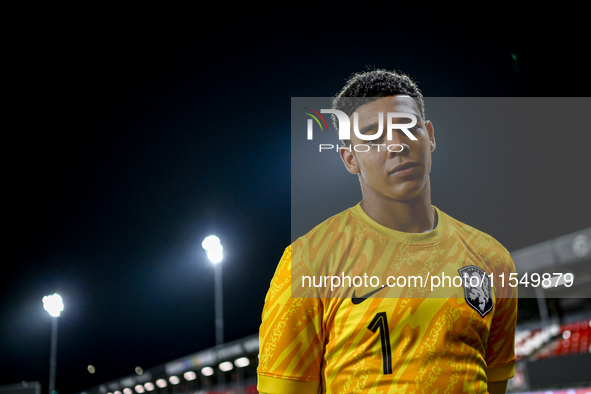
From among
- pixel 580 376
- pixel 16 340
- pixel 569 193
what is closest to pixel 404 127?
pixel 569 193

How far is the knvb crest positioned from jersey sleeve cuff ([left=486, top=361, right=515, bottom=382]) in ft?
0.88

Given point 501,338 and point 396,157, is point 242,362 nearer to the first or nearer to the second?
point 501,338

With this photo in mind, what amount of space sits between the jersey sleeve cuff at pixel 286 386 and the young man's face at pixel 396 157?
2.52ft

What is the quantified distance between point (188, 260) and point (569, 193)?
16571mm

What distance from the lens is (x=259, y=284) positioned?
587 inches

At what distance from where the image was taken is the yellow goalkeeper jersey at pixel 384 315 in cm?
138

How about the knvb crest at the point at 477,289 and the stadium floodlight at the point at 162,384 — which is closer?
the knvb crest at the point at 477,289

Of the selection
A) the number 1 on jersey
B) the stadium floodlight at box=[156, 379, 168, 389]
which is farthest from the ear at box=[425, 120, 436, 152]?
the stadium floodlight at box=[156, 379, 168, 389]

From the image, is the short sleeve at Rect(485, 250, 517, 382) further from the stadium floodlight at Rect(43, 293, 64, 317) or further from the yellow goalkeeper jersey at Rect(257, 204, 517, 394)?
the stadium floodlight at Rect(43, 293, 64, 317)

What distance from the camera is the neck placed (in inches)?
67.2

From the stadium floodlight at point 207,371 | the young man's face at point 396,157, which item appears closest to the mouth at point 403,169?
the young man's face at point 396,157

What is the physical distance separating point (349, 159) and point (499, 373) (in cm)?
103

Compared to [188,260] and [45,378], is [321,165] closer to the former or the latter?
[188,260]

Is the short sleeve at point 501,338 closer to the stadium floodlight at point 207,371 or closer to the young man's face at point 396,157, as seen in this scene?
the young man's face at point 396,157
